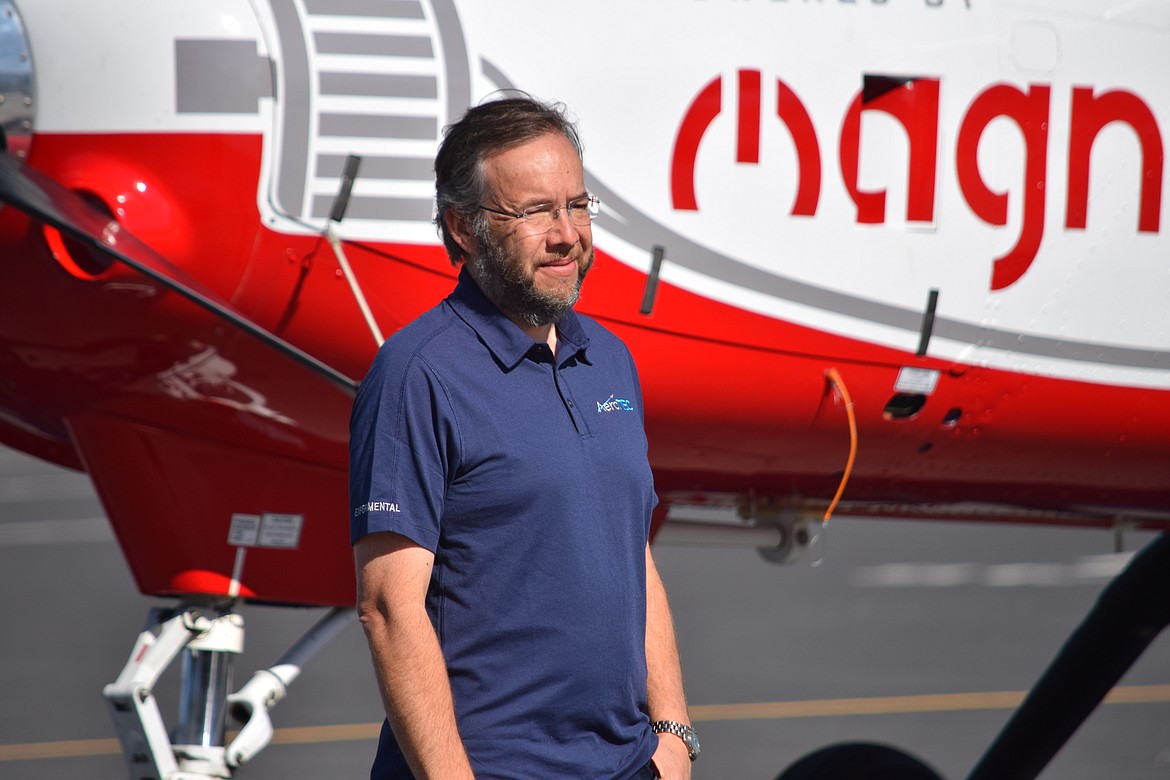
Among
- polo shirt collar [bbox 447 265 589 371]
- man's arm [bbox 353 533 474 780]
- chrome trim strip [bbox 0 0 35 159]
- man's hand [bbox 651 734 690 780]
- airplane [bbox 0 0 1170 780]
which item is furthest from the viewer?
airplane [bbox 0 0 1170 780]

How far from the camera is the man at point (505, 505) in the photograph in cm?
222

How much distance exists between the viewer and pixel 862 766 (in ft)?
17.0

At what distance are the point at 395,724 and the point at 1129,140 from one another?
298cm

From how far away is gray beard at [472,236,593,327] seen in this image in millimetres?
2412

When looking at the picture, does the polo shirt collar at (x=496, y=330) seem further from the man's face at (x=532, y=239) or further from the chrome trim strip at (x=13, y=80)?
the chrome trim strip at (x=13, y=80)

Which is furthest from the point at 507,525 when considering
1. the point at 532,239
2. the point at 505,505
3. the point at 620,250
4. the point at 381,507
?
the point at 620,250

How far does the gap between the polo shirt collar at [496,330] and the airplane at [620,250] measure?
1.18 m

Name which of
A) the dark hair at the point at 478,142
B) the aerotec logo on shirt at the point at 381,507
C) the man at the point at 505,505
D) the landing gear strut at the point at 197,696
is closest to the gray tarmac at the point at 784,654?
the landing gear strut at the point at 197,696

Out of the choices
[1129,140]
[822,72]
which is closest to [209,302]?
[822,72]

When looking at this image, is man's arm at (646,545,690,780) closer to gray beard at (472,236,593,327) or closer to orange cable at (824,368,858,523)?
gray beard at (472,236,593,327)

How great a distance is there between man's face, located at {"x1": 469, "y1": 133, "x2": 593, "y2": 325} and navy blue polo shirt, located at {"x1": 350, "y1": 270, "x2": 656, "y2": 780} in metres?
0.06

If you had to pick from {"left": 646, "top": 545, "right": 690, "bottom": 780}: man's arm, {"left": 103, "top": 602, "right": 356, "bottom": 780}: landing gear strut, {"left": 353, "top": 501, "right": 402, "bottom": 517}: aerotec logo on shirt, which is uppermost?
{"left": 353, "top": 501, "right": 402, "bottom": 517}: aerotec logo on shirt

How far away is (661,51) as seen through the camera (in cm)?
379

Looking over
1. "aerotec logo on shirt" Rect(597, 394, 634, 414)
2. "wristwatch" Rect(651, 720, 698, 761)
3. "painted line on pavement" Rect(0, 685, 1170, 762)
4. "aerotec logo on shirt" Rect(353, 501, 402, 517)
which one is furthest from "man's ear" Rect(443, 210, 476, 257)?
"painted line on pavement" Rect(0, 685, 1170, 762)
